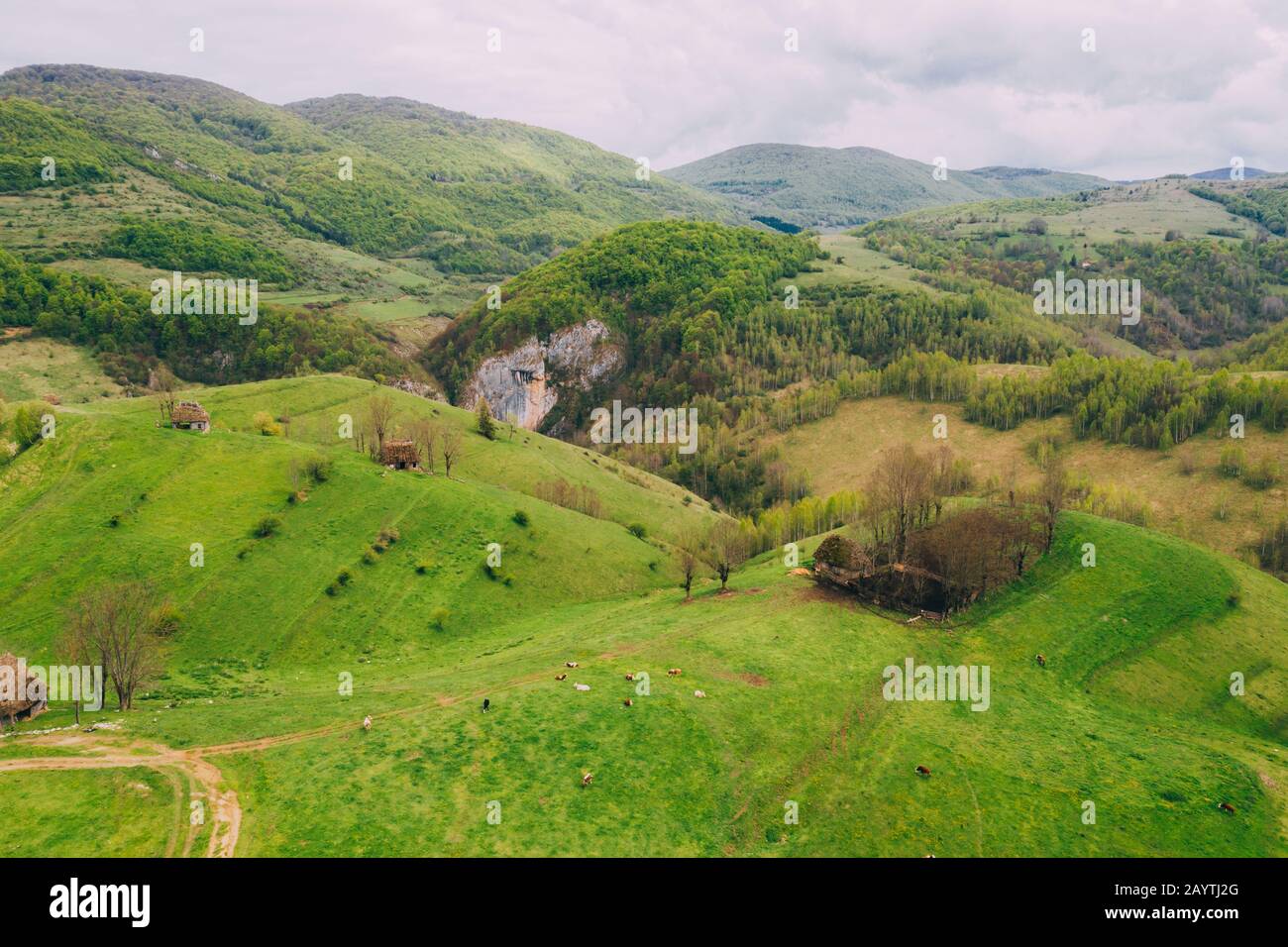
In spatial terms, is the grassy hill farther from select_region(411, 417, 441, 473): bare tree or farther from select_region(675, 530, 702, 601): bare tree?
select_region(411, 417, 441, 473): bare tree

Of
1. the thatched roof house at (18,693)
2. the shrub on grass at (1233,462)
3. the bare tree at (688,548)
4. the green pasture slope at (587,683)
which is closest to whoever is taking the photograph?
the green pasture slope at (587,683)

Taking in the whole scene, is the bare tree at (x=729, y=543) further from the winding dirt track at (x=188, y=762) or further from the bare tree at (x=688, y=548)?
the winding dirt track at (x=188, y=762)

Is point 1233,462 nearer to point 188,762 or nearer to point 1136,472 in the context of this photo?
point 1136,472

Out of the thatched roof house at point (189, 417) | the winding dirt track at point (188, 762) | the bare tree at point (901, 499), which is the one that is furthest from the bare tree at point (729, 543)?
the thatched roof house at point (189, 417)

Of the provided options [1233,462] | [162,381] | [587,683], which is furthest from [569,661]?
[162,381]

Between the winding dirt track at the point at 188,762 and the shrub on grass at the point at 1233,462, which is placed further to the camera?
the shrub on grass at the point at 1233,462

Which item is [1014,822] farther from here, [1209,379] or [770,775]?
[1209,379]

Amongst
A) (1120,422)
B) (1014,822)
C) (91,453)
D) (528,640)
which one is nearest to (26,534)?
(91,453)

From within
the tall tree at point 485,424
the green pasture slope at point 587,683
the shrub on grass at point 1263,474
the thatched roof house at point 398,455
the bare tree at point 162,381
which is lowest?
the green pasture slope at point 587,683
